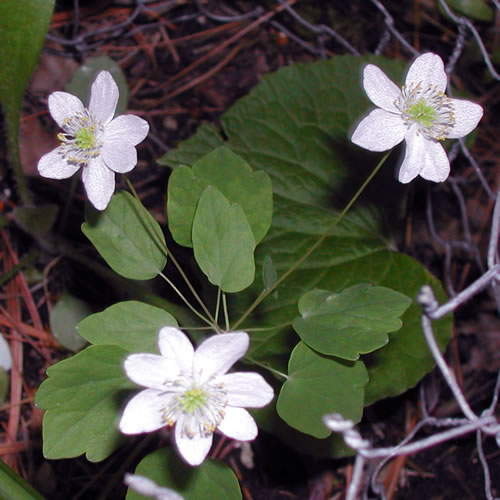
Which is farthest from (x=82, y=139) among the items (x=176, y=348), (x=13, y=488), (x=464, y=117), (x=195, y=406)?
(x=464, y=117)

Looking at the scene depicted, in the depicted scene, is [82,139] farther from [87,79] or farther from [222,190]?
[87,79]

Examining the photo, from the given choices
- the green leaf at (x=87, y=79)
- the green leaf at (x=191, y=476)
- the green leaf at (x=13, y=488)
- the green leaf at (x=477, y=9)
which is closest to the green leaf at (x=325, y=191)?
the green leaf at (x=87, y=79)

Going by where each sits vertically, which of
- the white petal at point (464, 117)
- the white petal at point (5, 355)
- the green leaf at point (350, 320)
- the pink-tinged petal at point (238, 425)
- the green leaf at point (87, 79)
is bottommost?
the white petal at point (5, 355)

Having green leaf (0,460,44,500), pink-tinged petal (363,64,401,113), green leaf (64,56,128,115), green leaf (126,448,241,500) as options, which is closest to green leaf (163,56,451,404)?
green leaf (64,56,128,115)

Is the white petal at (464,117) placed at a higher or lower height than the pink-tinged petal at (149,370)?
higher

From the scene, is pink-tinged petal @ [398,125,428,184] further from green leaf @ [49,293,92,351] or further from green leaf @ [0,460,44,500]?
green leaf @ [49,293,92,351]

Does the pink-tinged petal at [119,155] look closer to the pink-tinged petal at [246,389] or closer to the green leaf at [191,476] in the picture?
the pink-tinged petal at [246,389]

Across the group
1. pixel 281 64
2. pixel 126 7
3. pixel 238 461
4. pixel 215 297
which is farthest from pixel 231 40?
pixel 238 461
